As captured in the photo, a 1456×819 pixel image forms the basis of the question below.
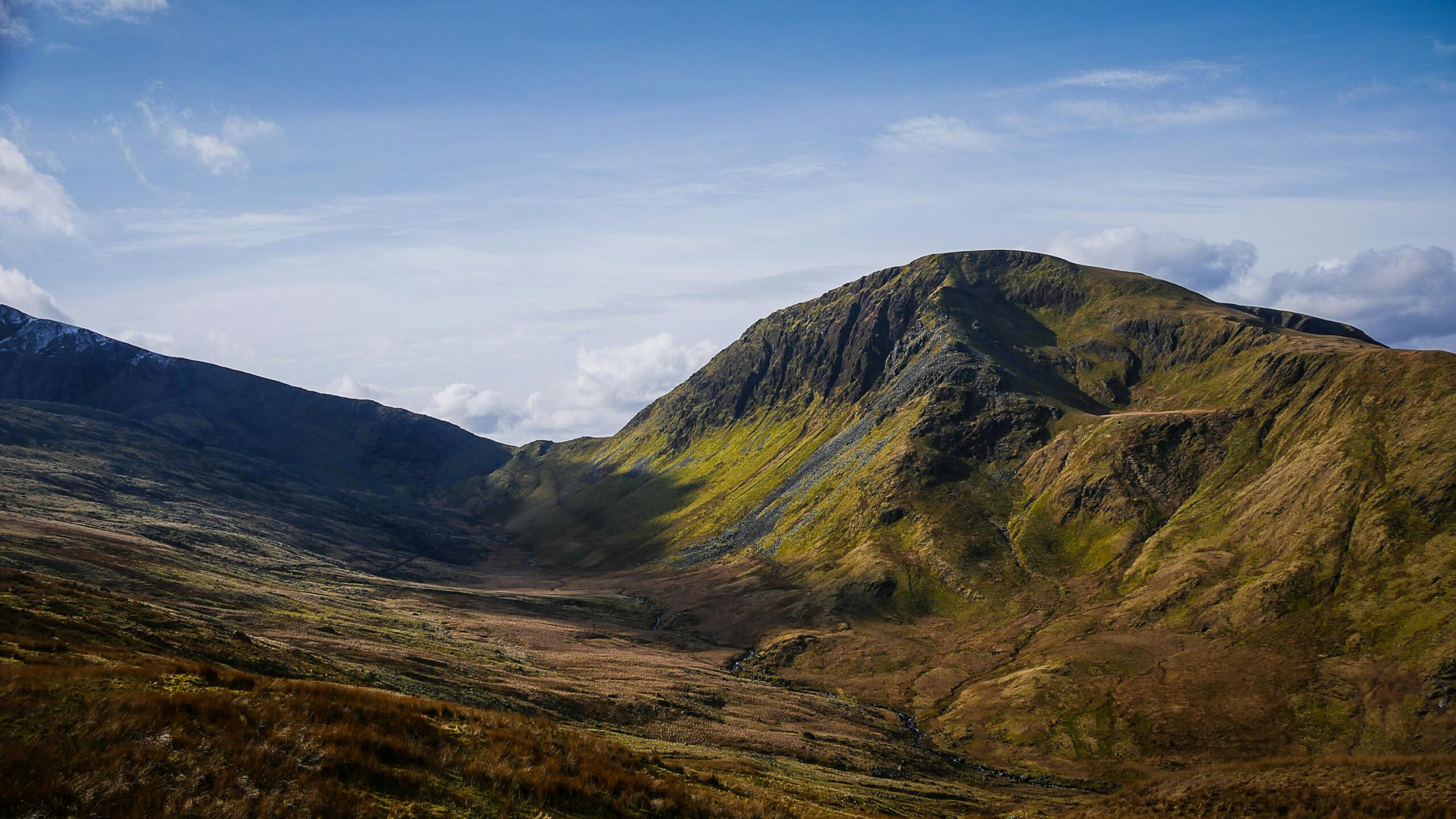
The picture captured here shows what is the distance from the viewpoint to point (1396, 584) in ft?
308

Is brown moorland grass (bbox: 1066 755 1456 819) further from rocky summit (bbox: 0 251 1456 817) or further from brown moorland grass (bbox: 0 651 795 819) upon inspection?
brown moorland grass (bbox: 0 651 795 819)

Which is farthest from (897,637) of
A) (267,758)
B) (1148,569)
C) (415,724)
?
(267,758)

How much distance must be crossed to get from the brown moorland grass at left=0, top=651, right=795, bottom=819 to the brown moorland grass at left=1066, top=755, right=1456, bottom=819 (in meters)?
31.1

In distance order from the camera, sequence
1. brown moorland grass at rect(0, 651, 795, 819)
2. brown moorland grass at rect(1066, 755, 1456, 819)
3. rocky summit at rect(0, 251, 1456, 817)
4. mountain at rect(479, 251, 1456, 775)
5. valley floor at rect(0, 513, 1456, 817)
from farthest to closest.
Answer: mountain at rect(479, 251, 1456, 775) → brown moorland grass at rect(1066, 755, 1456, 819) → rocky summit at rect(0, 251, 1456, 817) → valley floor at rect(0, 513, 1456, 817) → brown moorland grass at rect(0, 651, 795, 819)

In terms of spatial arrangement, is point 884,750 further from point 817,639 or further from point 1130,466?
point 1130,466

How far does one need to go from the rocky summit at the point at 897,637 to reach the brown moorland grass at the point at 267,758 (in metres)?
0.11

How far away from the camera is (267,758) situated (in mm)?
16984

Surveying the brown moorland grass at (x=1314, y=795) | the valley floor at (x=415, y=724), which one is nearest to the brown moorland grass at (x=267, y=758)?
the valley floor at (x=415, y=724)

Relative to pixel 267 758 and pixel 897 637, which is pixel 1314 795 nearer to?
pixel 267 758

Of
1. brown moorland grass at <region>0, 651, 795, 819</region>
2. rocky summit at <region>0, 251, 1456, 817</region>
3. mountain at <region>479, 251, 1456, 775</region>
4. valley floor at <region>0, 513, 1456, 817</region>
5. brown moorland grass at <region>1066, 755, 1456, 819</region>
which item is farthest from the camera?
mountain at <region>479, 251, 1456, 775</region>

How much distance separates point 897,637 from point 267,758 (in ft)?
405

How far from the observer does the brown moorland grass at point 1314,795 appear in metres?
38.5

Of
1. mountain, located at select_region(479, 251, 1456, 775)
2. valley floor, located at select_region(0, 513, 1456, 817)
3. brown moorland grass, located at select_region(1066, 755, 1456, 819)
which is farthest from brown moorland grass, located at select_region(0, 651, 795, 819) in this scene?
mountain, located at select_region(479, 251, 1456, 775)

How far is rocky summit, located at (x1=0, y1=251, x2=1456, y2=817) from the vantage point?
20.4 m
